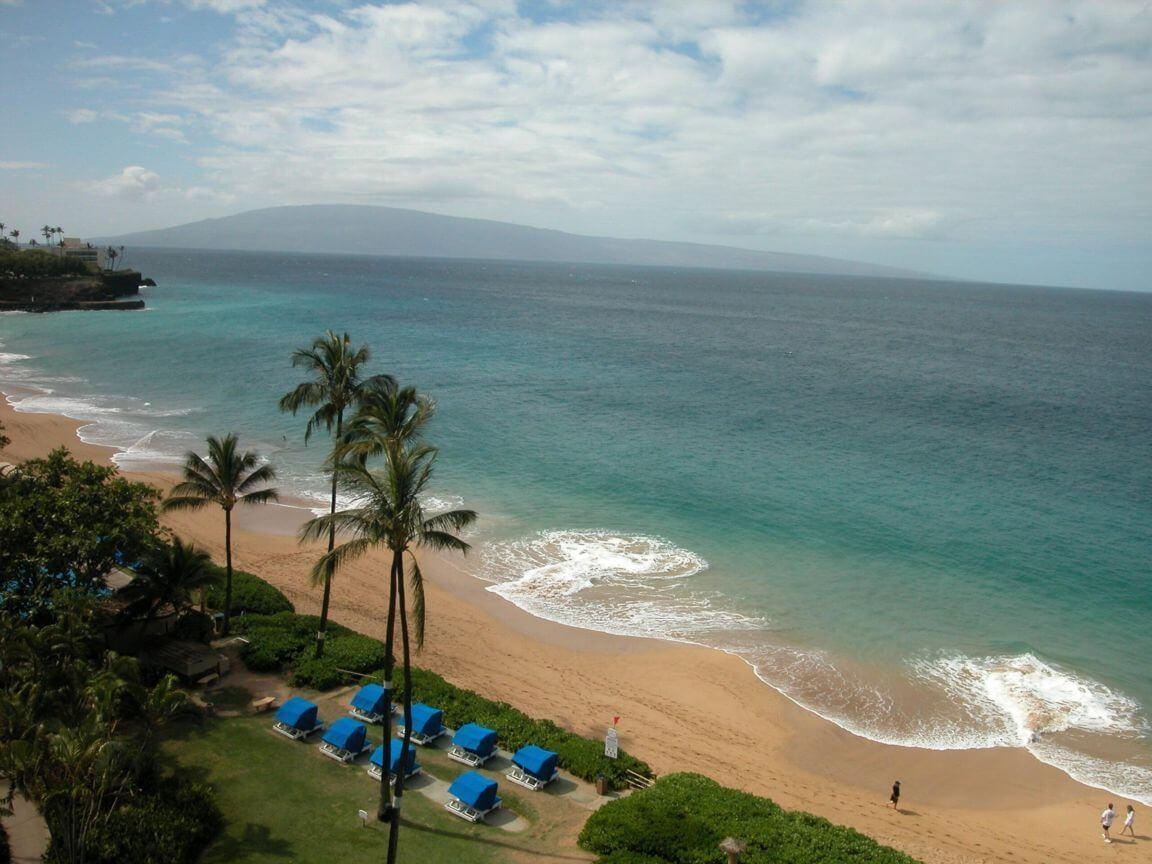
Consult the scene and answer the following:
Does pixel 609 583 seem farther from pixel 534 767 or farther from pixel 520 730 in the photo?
pixel 534 767

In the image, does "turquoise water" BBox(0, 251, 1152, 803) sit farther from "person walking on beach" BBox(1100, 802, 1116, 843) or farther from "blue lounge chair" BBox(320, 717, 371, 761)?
"blue lounge chair" BBox(320, 717, 371, 761)

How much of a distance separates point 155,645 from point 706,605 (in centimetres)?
1869

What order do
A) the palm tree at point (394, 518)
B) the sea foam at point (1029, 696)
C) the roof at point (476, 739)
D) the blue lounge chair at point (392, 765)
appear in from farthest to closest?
the sea foam at point (1029, 696)
the roof at point (476, 739)
the blue lounge chair at point (392, 765)
the palm tree at point (394, 518)

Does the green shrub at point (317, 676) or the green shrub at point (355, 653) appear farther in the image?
the green shrub at point (355, 653)

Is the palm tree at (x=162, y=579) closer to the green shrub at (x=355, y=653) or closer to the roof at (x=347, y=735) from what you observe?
the green shrub at (x=355, y=653)

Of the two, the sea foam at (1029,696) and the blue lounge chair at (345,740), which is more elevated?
the blue lounge chair at (345,740)

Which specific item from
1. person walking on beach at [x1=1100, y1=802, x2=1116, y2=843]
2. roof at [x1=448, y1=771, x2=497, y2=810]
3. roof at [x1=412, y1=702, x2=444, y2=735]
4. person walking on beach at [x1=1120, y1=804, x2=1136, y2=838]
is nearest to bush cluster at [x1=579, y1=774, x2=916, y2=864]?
roof at [x1=448, y1=771, x2=497, y2=810]

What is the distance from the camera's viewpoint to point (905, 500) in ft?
139

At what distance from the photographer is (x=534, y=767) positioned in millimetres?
18109

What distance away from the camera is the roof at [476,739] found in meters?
18.8

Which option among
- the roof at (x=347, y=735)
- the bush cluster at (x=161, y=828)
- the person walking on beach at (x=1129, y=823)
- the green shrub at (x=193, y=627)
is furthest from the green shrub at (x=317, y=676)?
the person walking on beach at (x=1129, y=823)

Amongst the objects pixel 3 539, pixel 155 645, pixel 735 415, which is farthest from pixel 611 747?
pixel 735 415

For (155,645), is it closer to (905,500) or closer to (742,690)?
(742,690)

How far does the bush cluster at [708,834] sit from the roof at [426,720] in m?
4.87
